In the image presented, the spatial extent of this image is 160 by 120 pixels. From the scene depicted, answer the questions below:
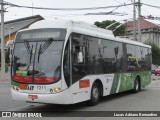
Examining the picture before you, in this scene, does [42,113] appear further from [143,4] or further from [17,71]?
[143,4]

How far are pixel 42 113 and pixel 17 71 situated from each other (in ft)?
5.60

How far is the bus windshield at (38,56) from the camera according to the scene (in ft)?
36.7

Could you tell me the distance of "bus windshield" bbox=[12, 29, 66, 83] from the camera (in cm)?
1117

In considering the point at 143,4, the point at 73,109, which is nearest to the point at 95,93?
the point at 73,109

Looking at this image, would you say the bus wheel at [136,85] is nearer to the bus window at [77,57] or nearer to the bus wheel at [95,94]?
the bus wheel at [95,94]

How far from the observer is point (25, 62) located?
460 inches

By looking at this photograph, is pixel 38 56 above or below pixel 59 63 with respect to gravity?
above

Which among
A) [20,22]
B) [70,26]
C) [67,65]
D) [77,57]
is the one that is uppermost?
[20,22]

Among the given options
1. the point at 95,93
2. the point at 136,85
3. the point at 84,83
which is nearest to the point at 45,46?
the point at 84,83

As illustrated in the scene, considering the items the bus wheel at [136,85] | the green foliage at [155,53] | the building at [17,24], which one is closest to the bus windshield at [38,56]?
the bus wheel at [136,85]

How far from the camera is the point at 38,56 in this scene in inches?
450

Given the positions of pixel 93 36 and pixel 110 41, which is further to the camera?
pixel 110 41

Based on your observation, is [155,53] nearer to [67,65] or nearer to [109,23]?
[109,23]

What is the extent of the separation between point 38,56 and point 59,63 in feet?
2.69
